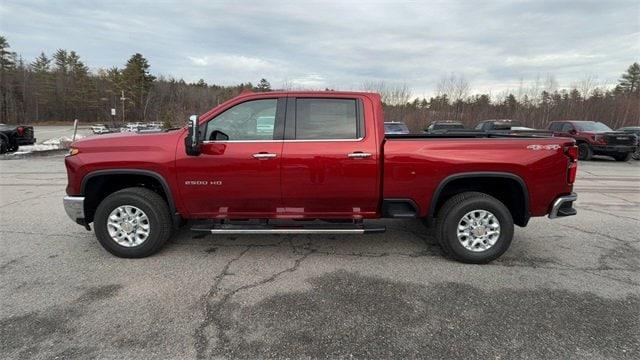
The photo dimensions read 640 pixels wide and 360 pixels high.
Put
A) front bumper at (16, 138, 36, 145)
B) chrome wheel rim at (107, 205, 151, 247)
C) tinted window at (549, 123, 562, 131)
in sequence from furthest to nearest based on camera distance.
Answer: tinted window at (549, 123, 562, 131)
front bumper at (16, 138, 36, 145)
chrome wheel rim at (107, 205, 151, 247)

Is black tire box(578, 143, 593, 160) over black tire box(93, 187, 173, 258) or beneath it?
over

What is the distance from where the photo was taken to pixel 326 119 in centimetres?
443

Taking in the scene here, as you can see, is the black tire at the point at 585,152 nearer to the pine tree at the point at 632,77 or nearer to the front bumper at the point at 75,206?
the front bumper at the point at 75,206

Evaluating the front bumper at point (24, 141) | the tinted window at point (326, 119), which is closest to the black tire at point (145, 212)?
the tinted window at point (326, 119)

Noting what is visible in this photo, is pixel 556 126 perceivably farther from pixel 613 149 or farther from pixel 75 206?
pixel 75 206

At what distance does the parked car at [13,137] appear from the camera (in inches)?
653

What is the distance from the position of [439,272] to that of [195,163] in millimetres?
2939

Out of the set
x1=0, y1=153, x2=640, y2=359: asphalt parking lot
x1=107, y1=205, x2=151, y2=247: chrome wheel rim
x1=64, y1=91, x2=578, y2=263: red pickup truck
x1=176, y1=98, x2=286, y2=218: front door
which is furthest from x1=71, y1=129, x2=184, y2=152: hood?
x1=0, y1=153, x2=640, y2=359: asphalt parking lot

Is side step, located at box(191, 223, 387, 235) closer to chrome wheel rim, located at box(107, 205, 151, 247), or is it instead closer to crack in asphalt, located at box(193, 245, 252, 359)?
crack in asphalt, located at box(193, 245, 252, 359)

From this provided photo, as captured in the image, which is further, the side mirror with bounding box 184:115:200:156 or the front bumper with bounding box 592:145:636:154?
the front bumper with bounding box 592:145:636:154

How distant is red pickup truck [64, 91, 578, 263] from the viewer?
427 cm

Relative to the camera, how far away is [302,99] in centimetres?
447

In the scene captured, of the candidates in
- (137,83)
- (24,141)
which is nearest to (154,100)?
(137,83)

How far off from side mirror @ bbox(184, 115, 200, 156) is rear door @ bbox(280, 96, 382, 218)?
94 cm
